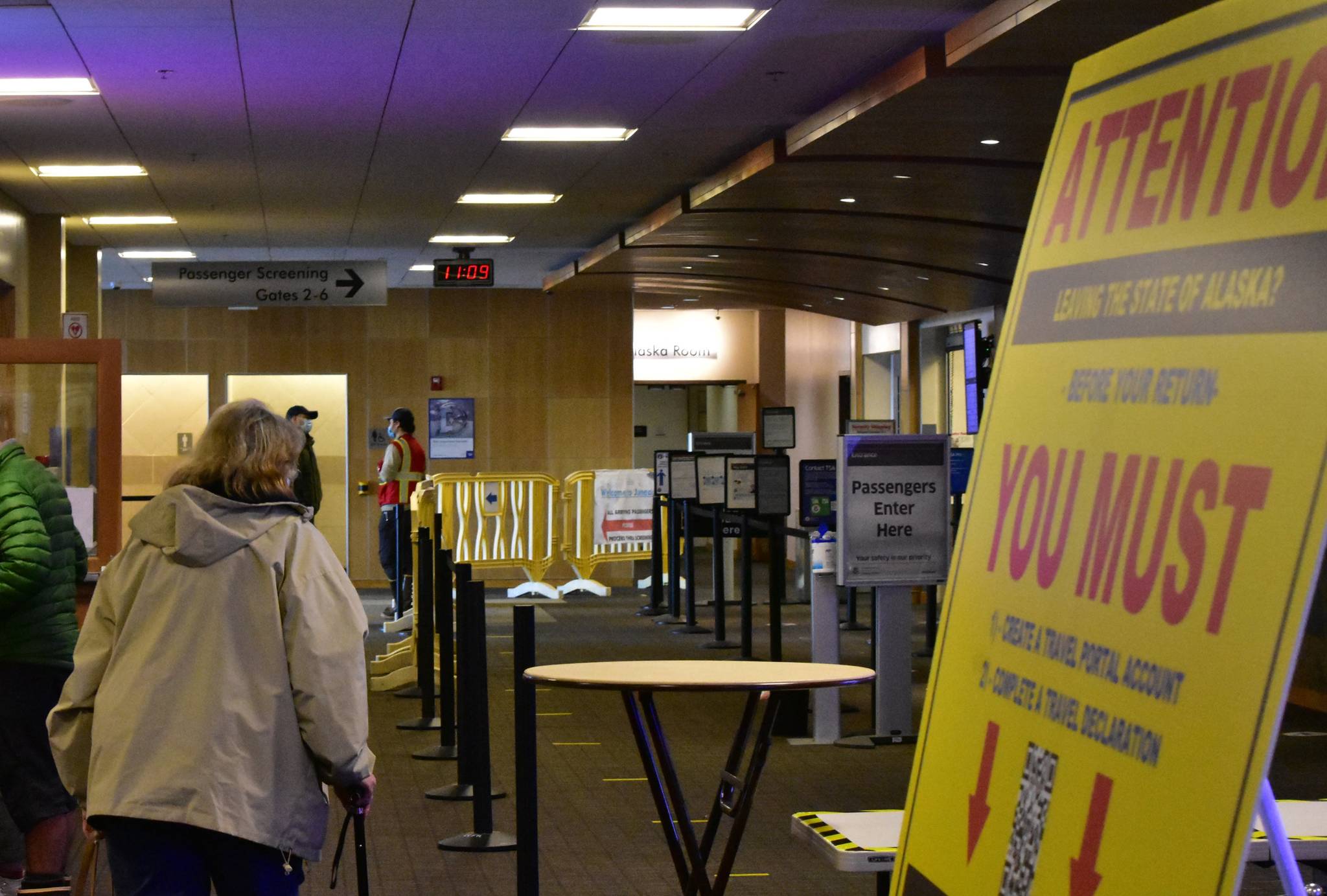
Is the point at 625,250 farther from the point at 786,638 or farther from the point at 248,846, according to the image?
the point at 248,846

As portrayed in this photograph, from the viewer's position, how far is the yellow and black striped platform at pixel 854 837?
297cm

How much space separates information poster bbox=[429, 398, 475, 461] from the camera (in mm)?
18391

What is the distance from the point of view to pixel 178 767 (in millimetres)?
3072

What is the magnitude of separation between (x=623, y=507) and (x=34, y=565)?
12060 mm

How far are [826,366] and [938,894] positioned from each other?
18.9 m

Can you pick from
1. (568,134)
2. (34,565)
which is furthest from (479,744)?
(568,134)

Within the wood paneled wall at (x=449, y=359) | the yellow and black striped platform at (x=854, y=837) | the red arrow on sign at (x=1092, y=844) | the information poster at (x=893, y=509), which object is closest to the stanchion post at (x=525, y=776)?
the yellow and black striped platform at (x=854, y=837)

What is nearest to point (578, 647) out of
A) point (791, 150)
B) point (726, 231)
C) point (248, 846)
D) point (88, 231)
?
point (726, 231)

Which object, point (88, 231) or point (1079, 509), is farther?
point (88, 231)

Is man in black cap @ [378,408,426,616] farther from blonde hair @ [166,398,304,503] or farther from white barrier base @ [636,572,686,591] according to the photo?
blonde hair @ [166,398,304,503]

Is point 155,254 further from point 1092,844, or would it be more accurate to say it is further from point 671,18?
point 1092,844

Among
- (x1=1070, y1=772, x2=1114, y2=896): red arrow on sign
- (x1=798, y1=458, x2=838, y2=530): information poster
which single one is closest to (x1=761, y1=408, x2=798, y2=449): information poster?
(x1=798, y1=458, x2=838, y2=530): information poster

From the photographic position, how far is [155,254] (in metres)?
16.5

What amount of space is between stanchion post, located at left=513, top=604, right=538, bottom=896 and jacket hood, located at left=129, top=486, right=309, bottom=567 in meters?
1.39
